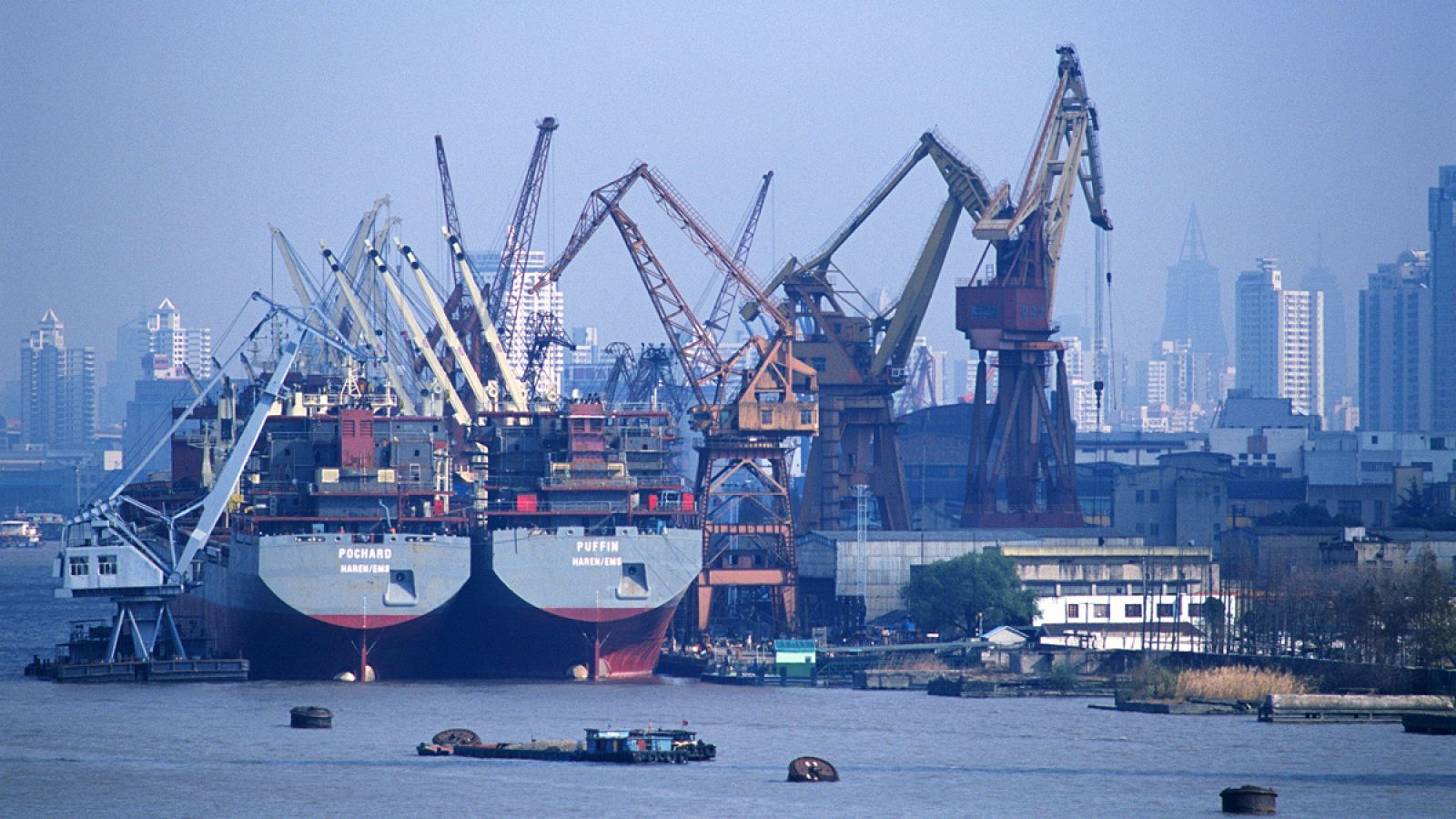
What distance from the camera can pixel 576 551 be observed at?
8856 centimetres

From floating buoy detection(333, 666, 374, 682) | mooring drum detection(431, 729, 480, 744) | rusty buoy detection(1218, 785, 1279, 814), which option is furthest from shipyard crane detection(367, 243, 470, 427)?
rusty buoy detection(1218, 785, 1279, 814)

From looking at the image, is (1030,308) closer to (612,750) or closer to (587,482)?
(587,482)

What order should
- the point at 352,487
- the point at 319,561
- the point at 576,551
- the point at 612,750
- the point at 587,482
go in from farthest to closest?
the point at 587,482
the point at 352,487
the point at 576,551
the point at 319,561
the point at 612,750

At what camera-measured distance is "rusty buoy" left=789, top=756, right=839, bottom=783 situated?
2354 inches

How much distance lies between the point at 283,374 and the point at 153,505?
1802cm

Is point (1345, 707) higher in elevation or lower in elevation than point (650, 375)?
lower

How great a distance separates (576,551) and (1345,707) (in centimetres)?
2892

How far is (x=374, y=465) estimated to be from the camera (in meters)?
89.9

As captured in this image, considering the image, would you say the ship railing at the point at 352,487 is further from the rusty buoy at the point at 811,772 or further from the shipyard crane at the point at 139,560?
the rusty buoy at the point at 811,772

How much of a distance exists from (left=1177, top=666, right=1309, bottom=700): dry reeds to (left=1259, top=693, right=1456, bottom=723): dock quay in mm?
3025

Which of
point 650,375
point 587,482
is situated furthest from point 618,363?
point 587,482

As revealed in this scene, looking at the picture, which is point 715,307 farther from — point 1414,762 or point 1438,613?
point 1414,762

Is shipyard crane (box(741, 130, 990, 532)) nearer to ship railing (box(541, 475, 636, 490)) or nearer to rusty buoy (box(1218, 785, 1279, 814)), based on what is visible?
ship railing (box(541, 475, 636, 490))

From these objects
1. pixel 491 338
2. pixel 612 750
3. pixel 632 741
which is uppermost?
pixel 491 338
